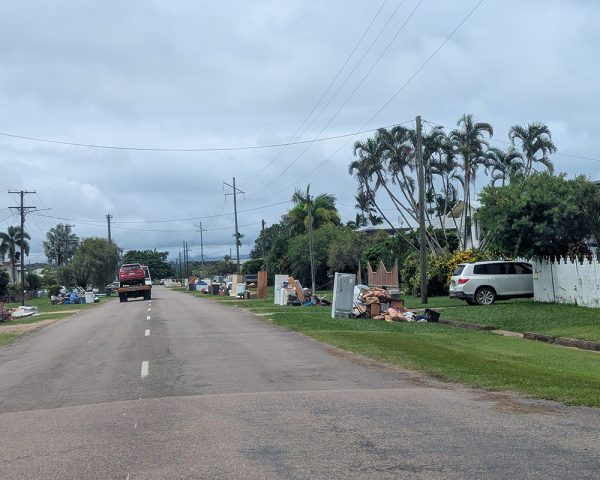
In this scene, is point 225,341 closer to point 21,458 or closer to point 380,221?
point 21,458

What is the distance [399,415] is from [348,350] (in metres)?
8.16

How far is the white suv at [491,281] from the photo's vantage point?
3144cm

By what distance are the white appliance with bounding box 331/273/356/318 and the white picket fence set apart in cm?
763

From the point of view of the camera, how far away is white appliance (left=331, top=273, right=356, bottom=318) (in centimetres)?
2933

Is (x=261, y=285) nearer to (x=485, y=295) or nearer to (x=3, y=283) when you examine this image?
(x=485, y=295)

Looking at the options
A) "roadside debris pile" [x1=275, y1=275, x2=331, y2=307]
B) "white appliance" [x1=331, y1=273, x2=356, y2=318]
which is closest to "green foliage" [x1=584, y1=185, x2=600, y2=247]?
"white appliance" [x1=331, y1=273, x2=356, y2=318]

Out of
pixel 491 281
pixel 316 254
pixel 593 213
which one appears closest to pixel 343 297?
pixel 491 281

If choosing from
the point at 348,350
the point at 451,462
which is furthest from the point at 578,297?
the point at 451,462

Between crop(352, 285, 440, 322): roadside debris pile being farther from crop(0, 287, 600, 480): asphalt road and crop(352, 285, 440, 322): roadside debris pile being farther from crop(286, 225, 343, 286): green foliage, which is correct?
crop(286, 225, 343, 286): green foliage

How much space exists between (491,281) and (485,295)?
0.64m

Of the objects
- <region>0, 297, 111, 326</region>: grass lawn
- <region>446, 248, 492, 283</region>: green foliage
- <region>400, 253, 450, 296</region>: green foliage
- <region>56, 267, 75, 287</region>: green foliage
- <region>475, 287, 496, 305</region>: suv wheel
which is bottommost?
<region>0, 297, 111, 326</region>: grass lawn

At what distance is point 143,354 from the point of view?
57.7ft

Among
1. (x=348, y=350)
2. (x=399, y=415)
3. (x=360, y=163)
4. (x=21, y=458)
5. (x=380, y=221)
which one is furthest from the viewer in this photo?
(x=380, y=221)

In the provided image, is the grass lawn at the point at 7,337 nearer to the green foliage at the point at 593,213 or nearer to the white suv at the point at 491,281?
the white suv at the point at 491,281
